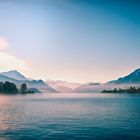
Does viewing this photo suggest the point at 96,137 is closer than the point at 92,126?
Yes

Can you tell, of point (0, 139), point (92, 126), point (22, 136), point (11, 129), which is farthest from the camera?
point (92, 126)

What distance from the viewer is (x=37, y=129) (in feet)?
255

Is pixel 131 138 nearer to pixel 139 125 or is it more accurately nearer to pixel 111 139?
pixel 111 139

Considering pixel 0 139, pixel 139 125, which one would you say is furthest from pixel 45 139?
pixel 139 125

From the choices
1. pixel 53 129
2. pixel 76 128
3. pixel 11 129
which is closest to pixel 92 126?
pixel 76 128

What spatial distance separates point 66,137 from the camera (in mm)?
66562

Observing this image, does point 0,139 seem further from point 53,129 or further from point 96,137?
point 96,137

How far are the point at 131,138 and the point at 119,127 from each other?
16.6 m

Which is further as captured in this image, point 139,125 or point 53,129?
point 139,125

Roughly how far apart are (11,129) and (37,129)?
293 inches

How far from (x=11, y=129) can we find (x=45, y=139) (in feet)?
57.8

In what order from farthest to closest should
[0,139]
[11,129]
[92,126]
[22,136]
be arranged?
1. [92,126]
2. [11,129]
3. [22,136]
4. [0,139]

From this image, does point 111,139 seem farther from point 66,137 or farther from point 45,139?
point 45,139

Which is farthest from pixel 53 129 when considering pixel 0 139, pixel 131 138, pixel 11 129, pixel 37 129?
pixel 131 138
